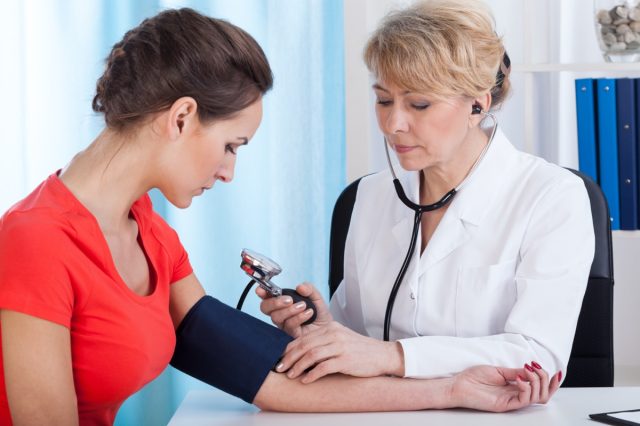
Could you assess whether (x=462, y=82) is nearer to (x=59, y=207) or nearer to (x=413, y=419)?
(x=413, y=419)

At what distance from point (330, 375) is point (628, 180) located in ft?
3.89

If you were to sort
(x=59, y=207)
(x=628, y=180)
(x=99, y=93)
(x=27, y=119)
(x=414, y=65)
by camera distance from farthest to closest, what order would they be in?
(x=27, y=119)
(x=628, y=180)
(x=414, y=65)
(x=99, y=93)
(x=59, y=207)

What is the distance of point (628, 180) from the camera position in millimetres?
2369

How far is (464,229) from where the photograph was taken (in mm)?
1782

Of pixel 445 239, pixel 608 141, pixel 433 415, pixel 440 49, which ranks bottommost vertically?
pixel 433 415

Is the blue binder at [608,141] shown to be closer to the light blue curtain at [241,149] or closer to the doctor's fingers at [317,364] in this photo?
the light blue curtain at [241,149]

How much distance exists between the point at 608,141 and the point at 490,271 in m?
0.83

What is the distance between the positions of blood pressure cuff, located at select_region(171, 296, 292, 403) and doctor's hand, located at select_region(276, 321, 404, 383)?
36mm

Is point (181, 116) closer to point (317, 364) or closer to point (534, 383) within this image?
point (317, 364)

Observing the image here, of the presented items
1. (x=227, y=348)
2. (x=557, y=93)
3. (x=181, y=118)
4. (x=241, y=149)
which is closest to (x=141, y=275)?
(x=227, y=348)

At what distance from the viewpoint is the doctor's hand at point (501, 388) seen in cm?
147

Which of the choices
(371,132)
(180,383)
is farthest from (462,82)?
(180,383)

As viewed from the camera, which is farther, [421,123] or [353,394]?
[421,123]

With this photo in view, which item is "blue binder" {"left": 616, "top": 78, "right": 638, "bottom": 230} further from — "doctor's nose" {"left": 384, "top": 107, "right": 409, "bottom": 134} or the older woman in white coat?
"doctor's nose" {"left": 384, "top": 107, "right": 409, "bottom": 134}
